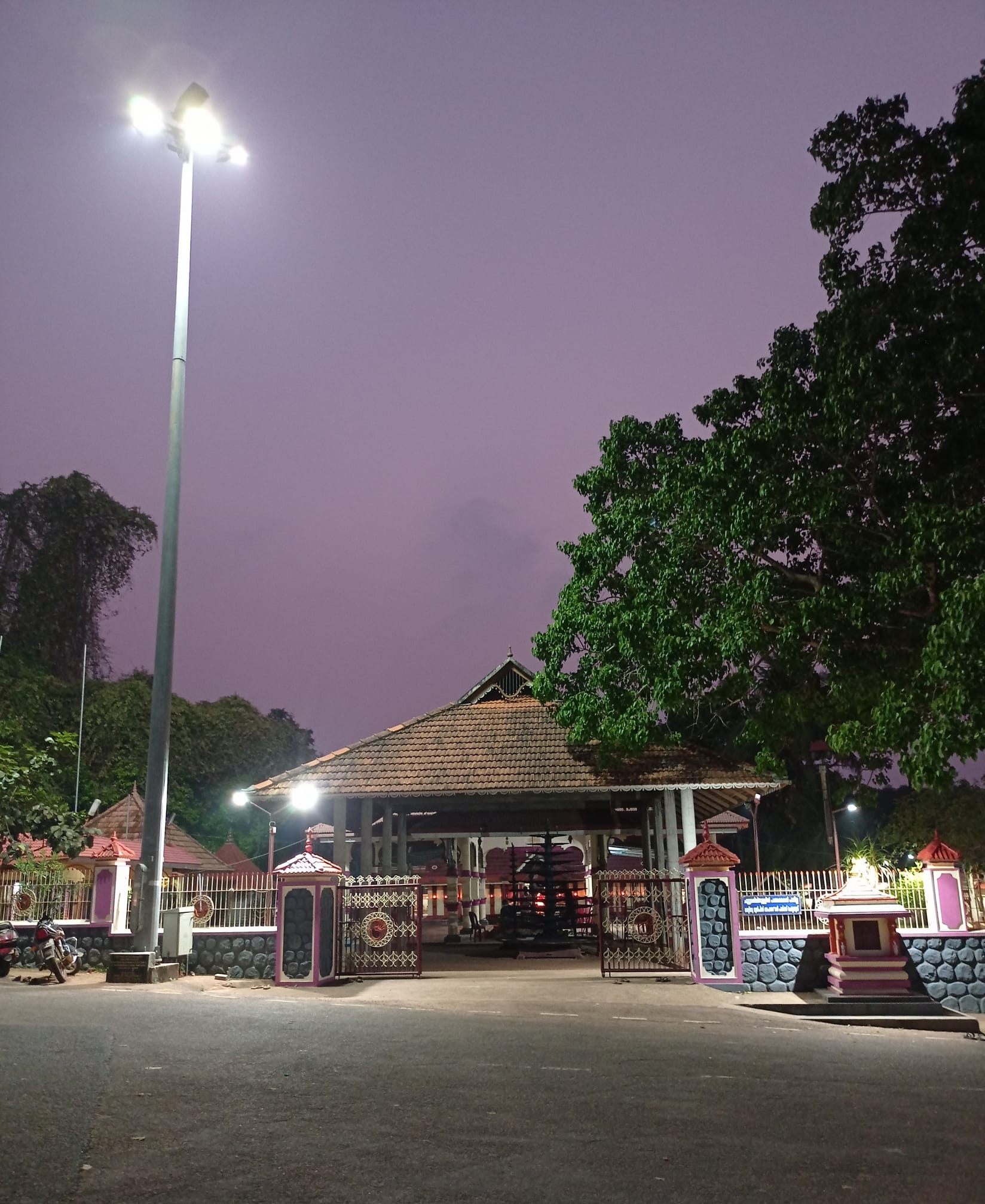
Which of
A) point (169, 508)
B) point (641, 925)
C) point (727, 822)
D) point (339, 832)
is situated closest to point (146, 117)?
point (169, 508)

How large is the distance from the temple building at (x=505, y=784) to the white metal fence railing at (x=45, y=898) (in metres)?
3.02

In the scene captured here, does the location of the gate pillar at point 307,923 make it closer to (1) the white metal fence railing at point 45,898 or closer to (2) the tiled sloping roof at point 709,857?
(1) the white metal fence railing at point 45,898

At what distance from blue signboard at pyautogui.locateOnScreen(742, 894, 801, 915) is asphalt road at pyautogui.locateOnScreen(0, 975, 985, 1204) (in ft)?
11.8

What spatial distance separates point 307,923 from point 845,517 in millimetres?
9031

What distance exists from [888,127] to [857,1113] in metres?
12.3

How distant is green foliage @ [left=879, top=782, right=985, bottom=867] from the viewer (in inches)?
1240

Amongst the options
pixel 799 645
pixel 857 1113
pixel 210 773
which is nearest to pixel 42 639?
pixel 210 773

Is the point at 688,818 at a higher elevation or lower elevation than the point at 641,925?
higher

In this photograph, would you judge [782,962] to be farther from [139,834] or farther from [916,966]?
[139,834]

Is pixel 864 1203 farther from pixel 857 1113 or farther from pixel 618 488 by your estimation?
pixel 618 488

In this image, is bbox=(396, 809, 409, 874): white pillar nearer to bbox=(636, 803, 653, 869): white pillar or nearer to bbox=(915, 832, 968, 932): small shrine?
bbox=(636, 803, 653, 869): white pillar

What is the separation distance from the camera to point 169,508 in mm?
13820

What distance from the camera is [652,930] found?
13805 millimetres

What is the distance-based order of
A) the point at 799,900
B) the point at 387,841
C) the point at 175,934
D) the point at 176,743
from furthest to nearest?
the point at 176,743, the point at 387,841, the point at 175,934, the point at 799,900
